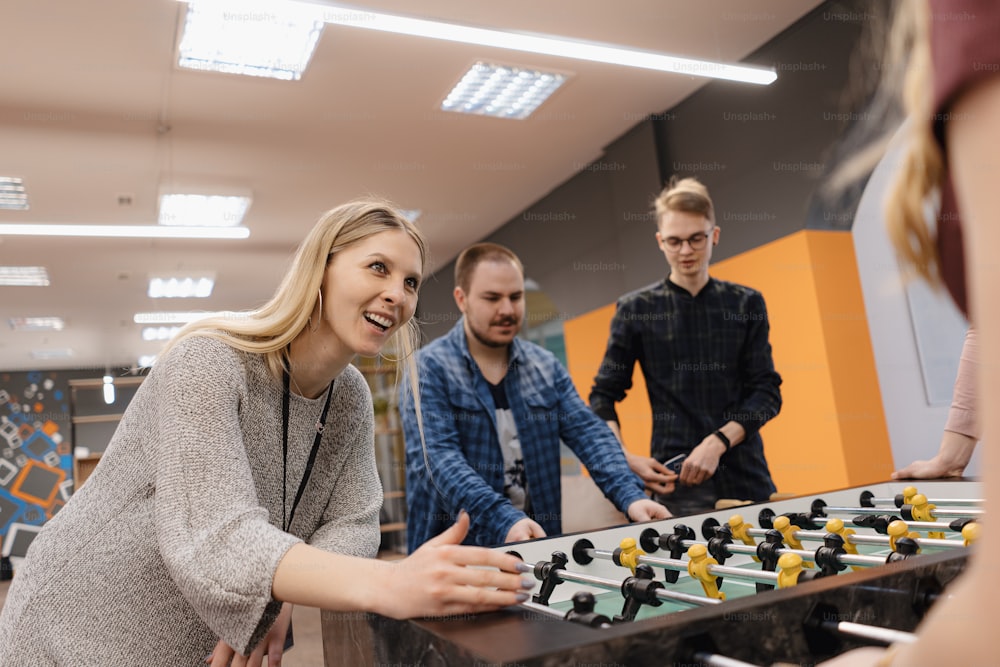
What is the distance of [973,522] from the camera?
127cm

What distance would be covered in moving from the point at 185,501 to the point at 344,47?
3563mm

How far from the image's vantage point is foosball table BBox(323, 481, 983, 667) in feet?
2.31

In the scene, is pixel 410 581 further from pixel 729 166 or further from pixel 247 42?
pixel 729 166

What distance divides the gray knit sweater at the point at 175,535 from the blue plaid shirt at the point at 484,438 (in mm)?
786

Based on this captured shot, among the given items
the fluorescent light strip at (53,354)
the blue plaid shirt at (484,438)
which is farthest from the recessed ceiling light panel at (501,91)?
the fluorescent light strip at (53,354)

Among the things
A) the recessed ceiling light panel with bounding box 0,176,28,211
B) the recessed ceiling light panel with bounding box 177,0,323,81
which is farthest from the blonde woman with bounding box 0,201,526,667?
the recessed ceiling light panel with bounding box 0,176,28,211

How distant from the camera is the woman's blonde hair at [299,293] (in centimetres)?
129

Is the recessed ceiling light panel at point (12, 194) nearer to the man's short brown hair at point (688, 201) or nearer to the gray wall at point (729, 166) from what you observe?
the gray wall at point (729, 166)

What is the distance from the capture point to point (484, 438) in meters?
2.31

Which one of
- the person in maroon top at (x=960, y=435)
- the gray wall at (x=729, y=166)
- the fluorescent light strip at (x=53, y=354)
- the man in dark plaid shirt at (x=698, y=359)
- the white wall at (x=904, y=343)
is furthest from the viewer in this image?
the fluorescent light strip at (x=53, y=354)

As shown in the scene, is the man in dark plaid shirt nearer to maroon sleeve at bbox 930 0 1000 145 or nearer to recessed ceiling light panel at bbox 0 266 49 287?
maroon sleeve at bbox 930 0 1000 145

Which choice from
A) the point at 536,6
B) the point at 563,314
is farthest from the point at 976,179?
the point at 563,314

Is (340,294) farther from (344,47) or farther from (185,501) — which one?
(344,47)

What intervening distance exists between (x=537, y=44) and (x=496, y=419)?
1.78 m
